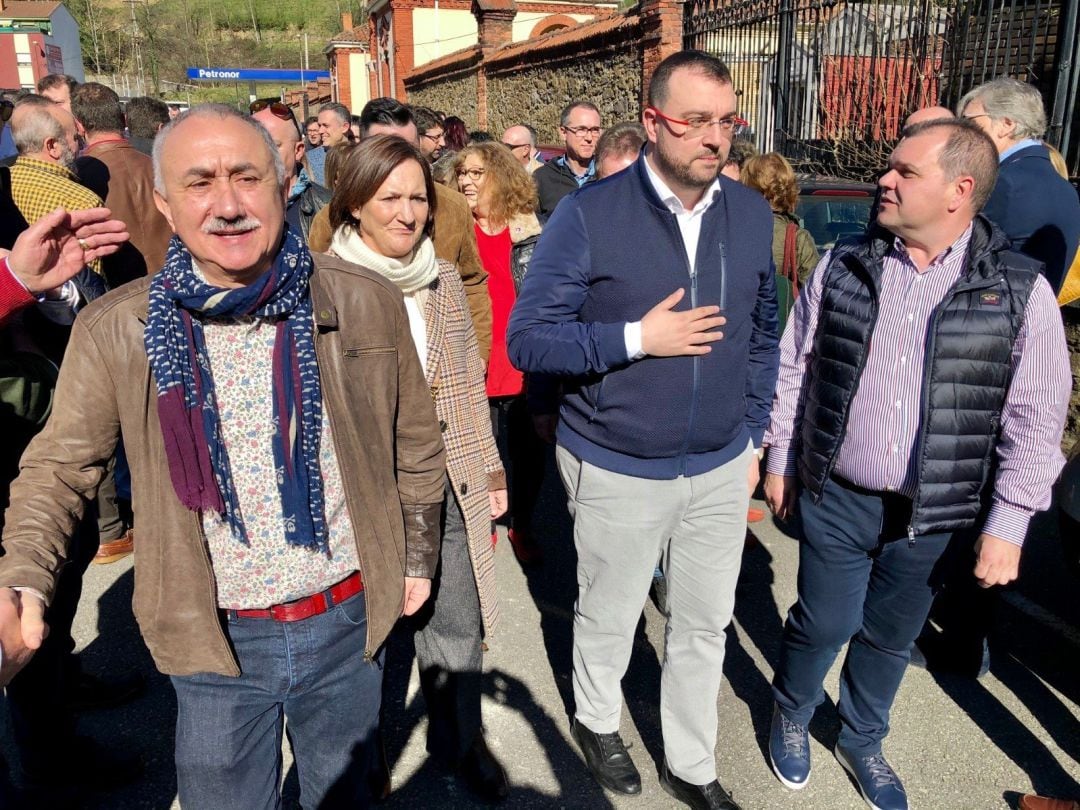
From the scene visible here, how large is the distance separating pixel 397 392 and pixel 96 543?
1.35 meters

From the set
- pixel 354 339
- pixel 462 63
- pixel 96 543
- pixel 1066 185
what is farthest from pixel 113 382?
pixel 462 63

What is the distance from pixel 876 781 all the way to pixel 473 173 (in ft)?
10.4

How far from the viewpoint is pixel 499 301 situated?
421 centimetres

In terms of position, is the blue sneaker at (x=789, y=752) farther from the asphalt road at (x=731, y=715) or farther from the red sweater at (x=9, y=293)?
the red sweater at (x=9, y=293)

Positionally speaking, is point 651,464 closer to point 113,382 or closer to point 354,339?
point 354,339

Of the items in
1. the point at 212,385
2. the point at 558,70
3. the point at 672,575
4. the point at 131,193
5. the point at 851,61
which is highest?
the point at 558,70

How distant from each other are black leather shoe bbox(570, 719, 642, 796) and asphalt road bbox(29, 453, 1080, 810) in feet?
0.13

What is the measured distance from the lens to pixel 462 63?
1978cm

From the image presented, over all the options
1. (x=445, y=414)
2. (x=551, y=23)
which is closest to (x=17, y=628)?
(x=445, y=414)

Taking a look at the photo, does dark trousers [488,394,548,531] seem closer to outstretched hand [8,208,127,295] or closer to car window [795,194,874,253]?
outstretched hand [8,208,127,295]

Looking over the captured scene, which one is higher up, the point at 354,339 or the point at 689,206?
the point at 689,206

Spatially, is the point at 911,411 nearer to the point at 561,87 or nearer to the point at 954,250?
the point at 954,250

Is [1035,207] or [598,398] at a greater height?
[1035,207]

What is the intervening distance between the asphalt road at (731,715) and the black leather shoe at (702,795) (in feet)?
0.25
